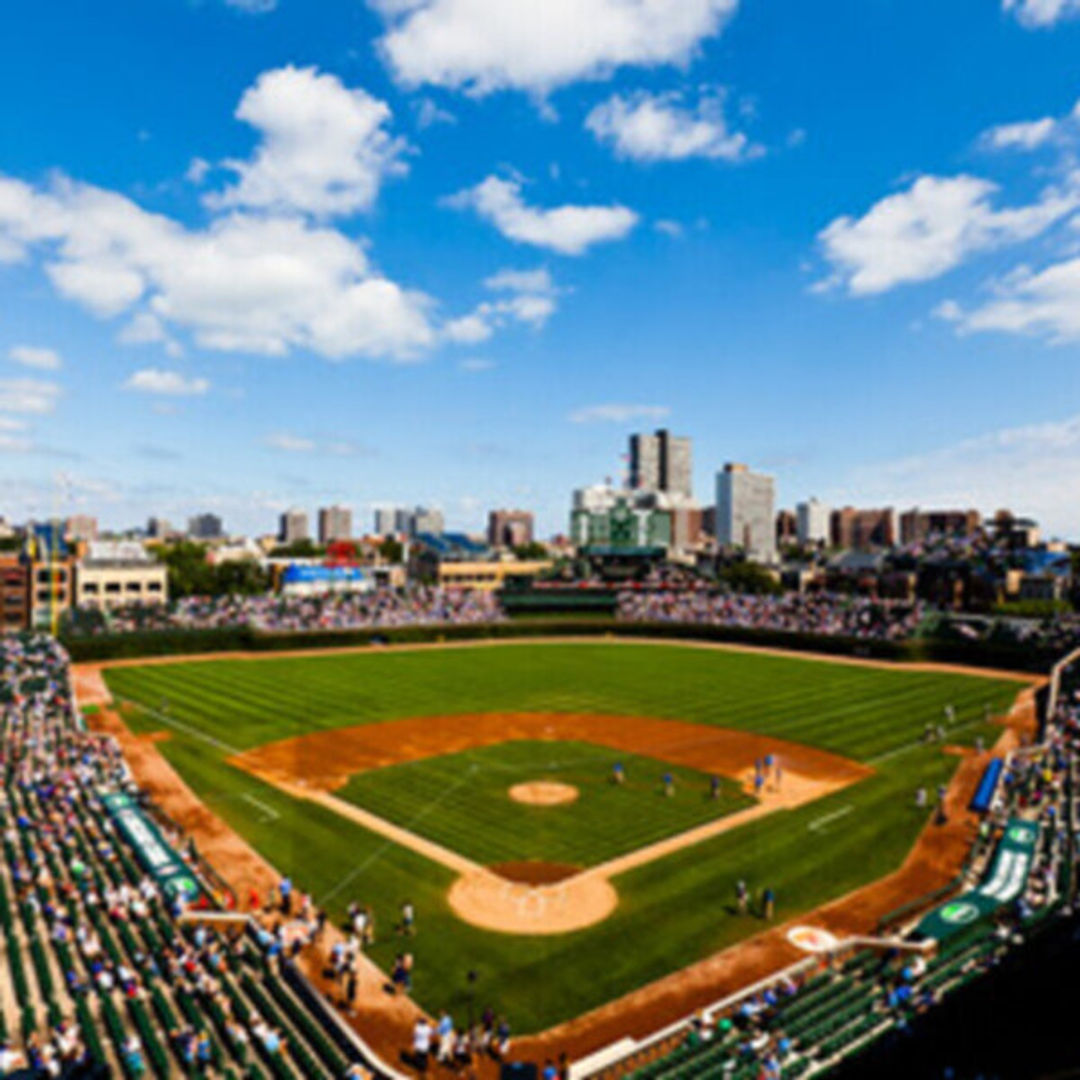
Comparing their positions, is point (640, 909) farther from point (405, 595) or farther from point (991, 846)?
point (405, 595)

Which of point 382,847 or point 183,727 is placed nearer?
point 382,847

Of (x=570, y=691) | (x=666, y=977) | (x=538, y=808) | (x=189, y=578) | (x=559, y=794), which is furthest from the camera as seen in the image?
(x=189, y=578)

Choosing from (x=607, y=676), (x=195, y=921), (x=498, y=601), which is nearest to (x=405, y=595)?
(x=498, y=601)

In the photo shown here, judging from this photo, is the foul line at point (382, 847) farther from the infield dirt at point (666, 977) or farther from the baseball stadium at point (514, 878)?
the infield dirt at point (666, 977)

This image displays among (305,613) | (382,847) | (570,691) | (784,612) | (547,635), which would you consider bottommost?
(382,847)

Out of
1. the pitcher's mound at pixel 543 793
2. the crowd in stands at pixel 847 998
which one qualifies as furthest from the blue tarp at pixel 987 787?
the pitcher's mound at pixel 543 793

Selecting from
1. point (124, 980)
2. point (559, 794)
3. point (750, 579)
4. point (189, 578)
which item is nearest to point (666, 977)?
point (124, 980)

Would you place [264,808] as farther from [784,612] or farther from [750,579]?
[750,579]
